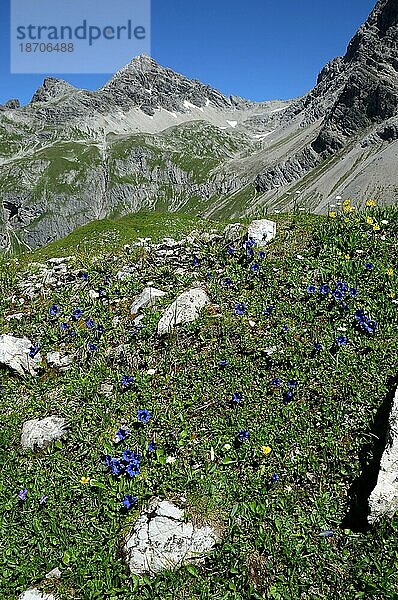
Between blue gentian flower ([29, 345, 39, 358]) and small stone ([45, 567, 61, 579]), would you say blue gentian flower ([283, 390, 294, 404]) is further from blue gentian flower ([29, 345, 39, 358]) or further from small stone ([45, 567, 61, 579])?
blue gentian flower ([29, 345, 39, 358])

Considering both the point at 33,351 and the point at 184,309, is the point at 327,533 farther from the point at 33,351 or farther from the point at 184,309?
the point at 33,351

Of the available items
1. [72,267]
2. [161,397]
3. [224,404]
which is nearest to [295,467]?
[224,404]

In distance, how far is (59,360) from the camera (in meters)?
8.32

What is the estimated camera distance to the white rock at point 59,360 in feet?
26.8

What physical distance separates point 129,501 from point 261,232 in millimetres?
6964

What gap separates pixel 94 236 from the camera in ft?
53.3

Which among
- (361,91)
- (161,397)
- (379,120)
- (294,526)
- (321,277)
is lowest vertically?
(294,526)

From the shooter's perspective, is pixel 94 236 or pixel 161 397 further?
pixel 94 236

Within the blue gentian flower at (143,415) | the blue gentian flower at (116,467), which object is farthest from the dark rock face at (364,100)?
the blue gentian flower at (116,467)

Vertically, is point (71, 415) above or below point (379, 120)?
below

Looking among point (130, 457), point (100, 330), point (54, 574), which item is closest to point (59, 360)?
point (100, 330)

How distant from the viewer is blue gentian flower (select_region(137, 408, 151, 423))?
6449 mm

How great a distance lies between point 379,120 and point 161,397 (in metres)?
208

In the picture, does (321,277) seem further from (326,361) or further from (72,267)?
(72,267)
